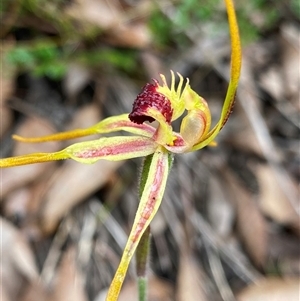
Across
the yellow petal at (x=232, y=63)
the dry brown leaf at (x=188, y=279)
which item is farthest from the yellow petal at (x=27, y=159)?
the dry brown leaf at (x=188, y=279)

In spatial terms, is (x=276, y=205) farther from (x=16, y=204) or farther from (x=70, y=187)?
(x=16, y=204)

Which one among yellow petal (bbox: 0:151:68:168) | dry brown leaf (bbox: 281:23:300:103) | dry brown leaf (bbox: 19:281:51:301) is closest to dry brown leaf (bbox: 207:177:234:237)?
dry brown leaf (bbox: 281:23:300:103)

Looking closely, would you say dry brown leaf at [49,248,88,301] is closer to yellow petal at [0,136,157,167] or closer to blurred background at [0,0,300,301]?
blurred background at [0,0,300,301]

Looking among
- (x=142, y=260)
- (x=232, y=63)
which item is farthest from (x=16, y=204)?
(x=232, y=63)

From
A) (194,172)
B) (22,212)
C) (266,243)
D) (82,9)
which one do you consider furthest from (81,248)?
(82,9)

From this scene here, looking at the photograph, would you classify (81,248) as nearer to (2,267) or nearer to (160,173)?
(2,267)

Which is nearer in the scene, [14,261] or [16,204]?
[14,261]

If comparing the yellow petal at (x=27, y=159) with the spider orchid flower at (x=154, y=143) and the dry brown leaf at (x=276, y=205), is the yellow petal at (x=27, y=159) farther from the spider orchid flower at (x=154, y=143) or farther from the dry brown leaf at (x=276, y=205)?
the dry brown leaf at (x=276, y=205)
